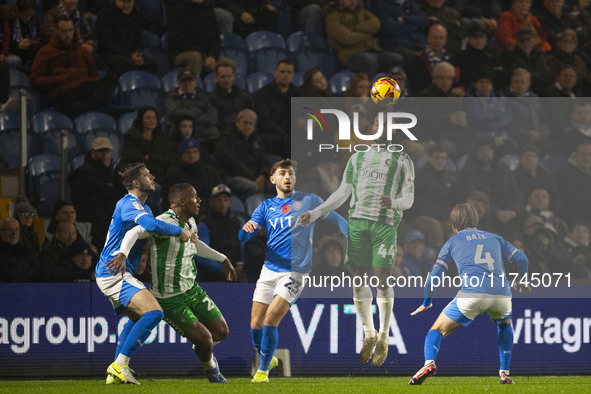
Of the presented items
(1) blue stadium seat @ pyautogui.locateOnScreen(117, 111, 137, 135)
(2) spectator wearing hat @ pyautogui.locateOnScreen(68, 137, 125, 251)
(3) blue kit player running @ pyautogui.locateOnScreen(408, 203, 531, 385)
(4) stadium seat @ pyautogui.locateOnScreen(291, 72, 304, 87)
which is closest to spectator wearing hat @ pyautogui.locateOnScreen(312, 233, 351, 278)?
(3) blue kit player running @ pyautogui.locateOnScreen(408, 203, 531, 385)

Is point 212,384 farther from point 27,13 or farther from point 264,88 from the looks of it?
point 27,13

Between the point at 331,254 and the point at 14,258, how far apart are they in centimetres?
312

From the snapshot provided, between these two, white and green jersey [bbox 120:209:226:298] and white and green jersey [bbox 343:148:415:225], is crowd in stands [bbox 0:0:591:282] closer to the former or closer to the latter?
white and green jersey [bbox 343:148:415:225]

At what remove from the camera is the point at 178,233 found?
8562mm

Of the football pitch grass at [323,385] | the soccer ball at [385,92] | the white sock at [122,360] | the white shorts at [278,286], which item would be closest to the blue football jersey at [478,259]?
the football pitch grass at [323,385]

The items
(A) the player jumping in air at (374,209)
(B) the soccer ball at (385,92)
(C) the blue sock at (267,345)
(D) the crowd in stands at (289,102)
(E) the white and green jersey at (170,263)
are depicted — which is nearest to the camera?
(E) the white and green jersey at (170,263)

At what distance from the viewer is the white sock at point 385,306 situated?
9.91 meters

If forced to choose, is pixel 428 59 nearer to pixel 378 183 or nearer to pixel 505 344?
pixel 378 183

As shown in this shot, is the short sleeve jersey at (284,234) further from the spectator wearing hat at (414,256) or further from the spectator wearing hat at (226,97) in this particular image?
the spectator wearing hat at (226,97)

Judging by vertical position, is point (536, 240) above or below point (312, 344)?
above

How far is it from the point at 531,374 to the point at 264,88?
427cm

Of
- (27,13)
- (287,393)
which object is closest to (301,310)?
(287,393)

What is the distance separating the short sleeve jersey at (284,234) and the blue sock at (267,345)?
582mm

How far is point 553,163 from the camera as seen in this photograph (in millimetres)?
10555
